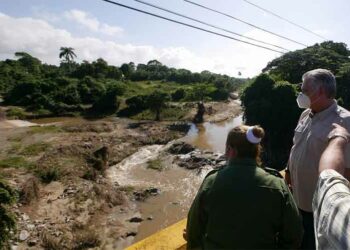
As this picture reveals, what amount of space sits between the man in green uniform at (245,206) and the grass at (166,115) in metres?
28.5

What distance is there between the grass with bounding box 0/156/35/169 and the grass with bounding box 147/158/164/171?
5899 mm

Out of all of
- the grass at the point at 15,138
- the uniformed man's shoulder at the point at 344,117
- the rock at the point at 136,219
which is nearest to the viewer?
the uniformed man's shoulder at the point at 344,117

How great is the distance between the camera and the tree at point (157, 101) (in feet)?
96.9

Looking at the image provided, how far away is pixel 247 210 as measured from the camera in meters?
1.89

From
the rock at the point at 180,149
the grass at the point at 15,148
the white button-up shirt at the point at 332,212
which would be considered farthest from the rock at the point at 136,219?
the white button-up shirt at the point at 332,212

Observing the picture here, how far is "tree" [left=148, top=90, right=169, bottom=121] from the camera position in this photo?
29547 mm

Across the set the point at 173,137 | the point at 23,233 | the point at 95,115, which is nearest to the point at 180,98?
the point at 95,115

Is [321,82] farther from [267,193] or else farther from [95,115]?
[95,115]

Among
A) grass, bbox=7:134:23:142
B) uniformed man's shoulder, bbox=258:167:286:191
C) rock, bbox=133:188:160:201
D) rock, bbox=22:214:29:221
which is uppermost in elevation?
uniformed man's shoulder, bbox=258:167:286:191

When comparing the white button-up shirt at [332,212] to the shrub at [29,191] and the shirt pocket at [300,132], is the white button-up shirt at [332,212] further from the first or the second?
the shrub at [29,191]

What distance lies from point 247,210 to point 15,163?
1398cm

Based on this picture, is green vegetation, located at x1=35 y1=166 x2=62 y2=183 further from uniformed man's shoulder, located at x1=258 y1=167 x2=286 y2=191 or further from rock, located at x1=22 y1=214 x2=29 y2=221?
uniformed man's shoulder, located at x1=258 y1=167 x2=286 y2=191

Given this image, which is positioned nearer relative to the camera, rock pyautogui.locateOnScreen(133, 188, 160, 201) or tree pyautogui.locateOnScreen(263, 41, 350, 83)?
rock pyautogui.locateOnScreen(133, 188, 160, 201)

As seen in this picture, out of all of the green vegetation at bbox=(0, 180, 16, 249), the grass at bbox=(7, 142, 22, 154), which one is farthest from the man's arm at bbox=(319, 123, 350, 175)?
the grass at bbox=(7, 142, 22, 154)
